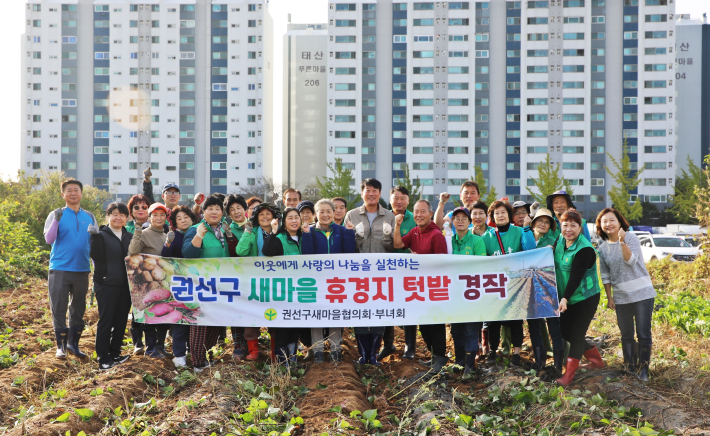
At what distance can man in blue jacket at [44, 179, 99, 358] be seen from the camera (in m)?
6.73

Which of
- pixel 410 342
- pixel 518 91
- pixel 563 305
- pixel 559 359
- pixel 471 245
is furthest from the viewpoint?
pixel 518 91

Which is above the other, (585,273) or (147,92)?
(147,92)

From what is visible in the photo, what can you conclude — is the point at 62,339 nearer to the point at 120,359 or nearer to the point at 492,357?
the point at 120,359

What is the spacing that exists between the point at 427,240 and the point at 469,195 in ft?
3.66

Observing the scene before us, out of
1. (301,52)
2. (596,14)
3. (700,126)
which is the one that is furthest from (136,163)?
(700,126)

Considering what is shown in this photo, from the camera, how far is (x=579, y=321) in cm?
592

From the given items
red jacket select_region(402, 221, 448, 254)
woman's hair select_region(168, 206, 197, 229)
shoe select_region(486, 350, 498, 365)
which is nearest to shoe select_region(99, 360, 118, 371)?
woman's hair select_region(168, 206, 197, 229)

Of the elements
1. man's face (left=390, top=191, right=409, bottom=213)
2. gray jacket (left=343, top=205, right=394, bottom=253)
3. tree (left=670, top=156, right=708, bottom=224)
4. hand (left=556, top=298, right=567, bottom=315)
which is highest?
tree (left=670, top=156, right=708, bottom=224)

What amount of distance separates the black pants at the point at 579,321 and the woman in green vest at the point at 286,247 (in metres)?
3.13

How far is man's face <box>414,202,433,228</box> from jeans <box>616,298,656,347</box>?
2.36 meters

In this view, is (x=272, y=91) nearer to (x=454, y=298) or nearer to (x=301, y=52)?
(x=301, y=52)

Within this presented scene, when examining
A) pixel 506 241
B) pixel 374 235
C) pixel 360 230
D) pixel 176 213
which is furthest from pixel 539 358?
pixel 176 213

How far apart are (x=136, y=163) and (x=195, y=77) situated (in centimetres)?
1181

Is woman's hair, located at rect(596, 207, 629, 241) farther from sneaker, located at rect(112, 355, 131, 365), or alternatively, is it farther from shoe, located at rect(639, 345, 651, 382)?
sneaker, located at rect(112, 355, 131, 365)
